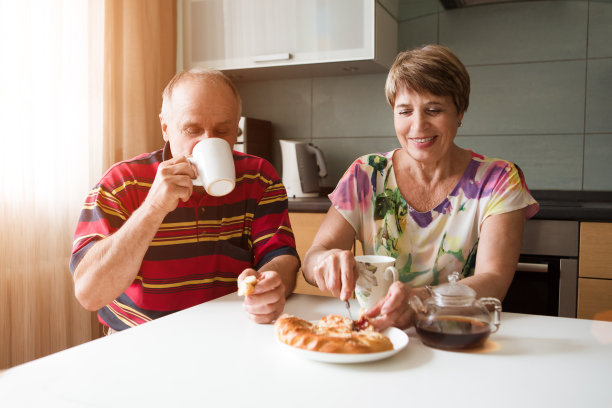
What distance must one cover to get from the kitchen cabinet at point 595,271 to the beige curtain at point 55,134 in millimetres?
1936

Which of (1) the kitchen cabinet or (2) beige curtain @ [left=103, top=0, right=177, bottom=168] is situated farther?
(2) beige curtain @ [left=103, top=0, right=177, bottom=168]

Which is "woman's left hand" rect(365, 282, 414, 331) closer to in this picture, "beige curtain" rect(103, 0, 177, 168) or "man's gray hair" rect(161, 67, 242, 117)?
"man's gray hair" rect(161, 67, 242, 117)

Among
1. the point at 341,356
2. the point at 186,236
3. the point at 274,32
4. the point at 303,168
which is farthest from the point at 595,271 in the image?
the point at 274,32

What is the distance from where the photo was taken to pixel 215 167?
3.47 feet

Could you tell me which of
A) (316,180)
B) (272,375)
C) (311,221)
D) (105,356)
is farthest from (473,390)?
(316,180)

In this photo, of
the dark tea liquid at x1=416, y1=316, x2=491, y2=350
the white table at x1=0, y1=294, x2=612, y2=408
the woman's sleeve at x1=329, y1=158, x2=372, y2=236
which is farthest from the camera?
the woman's sleeve at x1=329, y1=158, x2=372, y2=236

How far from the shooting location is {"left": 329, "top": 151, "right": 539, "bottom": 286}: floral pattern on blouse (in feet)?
4.42

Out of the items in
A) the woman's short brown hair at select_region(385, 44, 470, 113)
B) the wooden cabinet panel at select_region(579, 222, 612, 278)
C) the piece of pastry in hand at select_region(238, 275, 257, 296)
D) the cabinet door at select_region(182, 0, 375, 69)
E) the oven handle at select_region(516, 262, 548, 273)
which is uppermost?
the cabinet door at select_region(182, 0, 375, 69)

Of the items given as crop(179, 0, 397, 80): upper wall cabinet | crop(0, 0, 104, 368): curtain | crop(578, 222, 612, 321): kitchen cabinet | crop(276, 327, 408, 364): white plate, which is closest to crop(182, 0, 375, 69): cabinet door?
crop(179, 0, 397, 80): upper wall cabinet

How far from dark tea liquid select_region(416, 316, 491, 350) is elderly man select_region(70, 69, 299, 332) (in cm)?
45

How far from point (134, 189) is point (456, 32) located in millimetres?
1996

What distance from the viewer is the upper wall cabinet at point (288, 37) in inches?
101

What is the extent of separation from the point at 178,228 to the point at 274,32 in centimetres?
166

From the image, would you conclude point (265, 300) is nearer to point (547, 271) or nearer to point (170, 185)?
point (170, 185)
